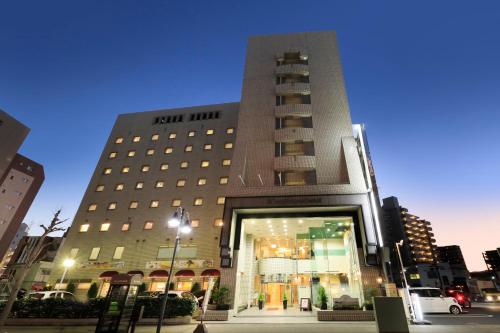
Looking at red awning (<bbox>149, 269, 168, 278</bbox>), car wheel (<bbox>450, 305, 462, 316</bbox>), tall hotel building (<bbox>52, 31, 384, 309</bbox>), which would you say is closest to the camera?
car wheel (<bbox>450, 305, 462, 316</bbox>)

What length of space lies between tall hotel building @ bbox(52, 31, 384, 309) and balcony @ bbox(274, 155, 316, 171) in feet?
0.36

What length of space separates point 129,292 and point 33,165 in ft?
243

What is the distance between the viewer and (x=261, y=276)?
2873 centimetres

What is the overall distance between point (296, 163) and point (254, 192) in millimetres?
5829

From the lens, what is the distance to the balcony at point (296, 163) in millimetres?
26531

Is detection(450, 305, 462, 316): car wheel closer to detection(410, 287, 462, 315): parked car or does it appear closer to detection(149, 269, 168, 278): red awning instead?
detection(410, 287, 462, 315): parked car

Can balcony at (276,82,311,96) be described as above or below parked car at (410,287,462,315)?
above

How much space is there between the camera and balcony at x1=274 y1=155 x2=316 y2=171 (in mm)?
26531

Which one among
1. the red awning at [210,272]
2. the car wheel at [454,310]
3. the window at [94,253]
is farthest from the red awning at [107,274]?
the car wheel at [454,310]

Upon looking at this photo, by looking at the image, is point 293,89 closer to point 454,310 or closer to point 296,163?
point 296,163

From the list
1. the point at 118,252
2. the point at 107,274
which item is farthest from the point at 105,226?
the point at 107,274

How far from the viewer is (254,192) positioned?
939 inches

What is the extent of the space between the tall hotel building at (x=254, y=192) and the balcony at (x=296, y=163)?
0.11 m

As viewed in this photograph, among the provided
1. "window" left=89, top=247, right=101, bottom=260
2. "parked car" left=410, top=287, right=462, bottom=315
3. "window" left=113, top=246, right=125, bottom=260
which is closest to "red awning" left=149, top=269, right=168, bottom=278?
"window" left=113, top=246, right=125, bottom=260
